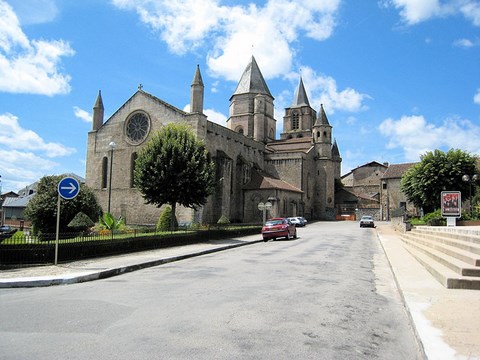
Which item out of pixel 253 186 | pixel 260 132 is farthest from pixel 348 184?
pixel 253 186

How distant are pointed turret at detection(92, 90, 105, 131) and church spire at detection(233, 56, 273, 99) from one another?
2480cm


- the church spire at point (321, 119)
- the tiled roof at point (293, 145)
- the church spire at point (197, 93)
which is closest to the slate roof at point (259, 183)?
the tiled roof at point (293, 145)

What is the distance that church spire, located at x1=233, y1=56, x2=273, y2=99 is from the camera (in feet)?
201

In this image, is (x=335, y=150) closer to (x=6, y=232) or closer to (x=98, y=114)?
(x=98, y=114)

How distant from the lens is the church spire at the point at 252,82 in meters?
61.2

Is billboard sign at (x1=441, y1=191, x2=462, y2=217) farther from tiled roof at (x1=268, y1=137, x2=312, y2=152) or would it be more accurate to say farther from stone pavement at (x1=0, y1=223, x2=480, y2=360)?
tiled roof at (x1=268, y1=137, x2=312, y2=152)

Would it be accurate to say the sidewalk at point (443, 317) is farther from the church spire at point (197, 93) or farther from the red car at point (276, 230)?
the church spire at point (197, 93)

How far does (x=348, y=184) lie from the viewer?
86188mm

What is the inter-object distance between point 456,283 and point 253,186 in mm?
37467

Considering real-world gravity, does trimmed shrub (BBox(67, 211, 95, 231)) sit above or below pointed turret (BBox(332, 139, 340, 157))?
below

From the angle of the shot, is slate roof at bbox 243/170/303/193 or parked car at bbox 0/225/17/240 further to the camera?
slate roof at bbox 243/170/303/193

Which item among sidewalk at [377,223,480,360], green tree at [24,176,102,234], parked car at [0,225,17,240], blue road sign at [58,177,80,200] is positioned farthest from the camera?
green tree at [24,176,102,234]

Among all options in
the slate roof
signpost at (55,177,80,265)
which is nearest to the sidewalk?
signpost at (55,177,80,265)

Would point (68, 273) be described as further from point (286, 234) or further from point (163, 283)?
point (286, 234)
